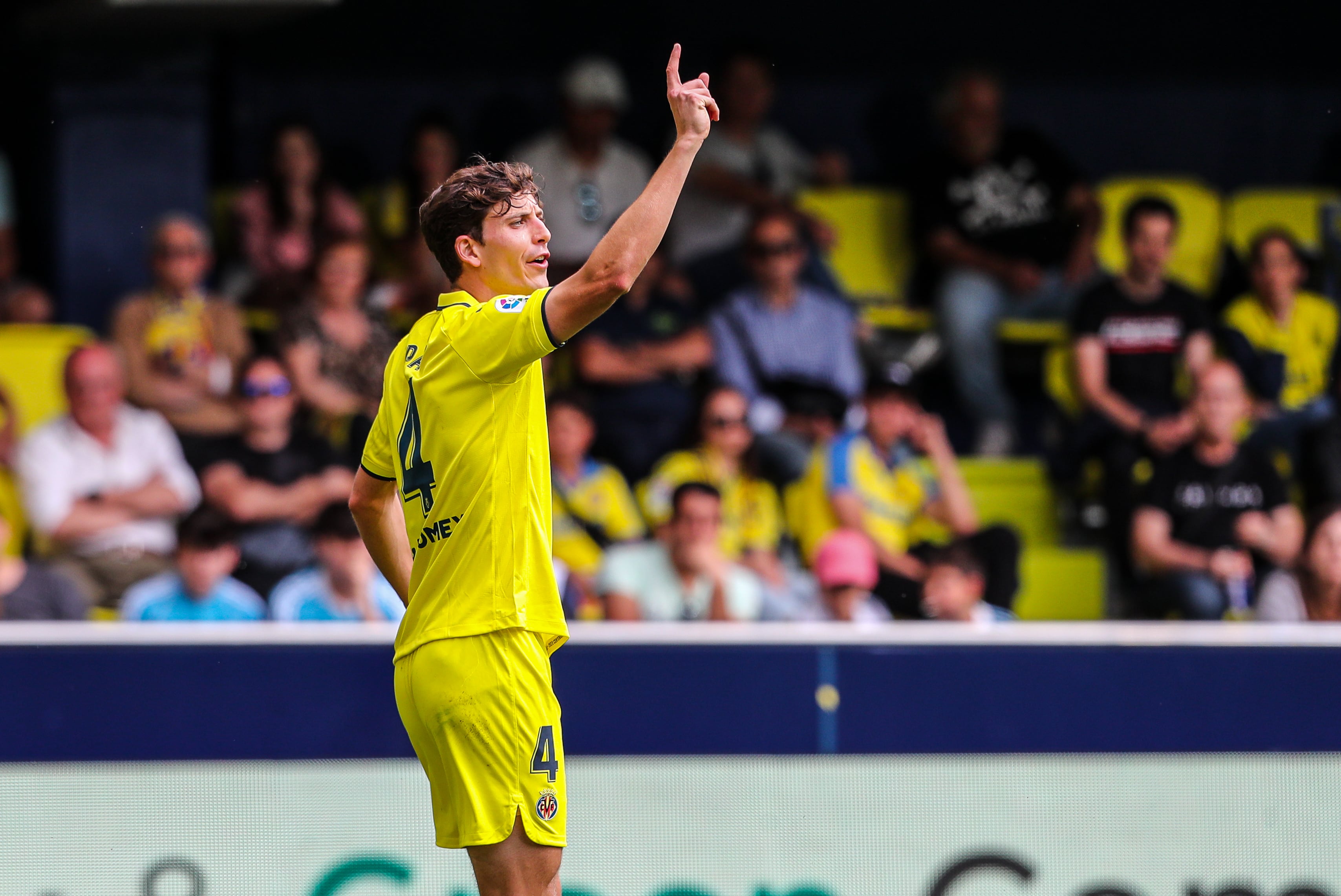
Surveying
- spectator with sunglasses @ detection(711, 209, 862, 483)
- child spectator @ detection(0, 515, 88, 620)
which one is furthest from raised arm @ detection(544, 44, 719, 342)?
spectator with sunglasses @ detection(711, 209, 862, 483)

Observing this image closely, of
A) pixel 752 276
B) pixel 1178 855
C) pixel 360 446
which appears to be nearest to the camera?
pixel 1178 855

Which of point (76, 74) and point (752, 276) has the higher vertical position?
point (76, 74)

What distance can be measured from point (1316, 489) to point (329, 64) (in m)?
5.45

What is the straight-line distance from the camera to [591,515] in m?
6.88

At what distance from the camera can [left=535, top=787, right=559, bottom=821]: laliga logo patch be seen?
3.30 m

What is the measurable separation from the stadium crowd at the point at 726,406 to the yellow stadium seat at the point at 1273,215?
42cm

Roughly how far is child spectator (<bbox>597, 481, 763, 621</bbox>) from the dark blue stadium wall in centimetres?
145

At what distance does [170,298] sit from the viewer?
7219 millimetres

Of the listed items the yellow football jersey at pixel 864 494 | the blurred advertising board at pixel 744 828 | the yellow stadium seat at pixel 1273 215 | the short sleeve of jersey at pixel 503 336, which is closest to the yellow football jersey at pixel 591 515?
the yellow football jersey at pixel 864 494

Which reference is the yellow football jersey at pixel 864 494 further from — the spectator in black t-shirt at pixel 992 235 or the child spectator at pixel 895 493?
the spectator in black t-shirt at pixel 992 235

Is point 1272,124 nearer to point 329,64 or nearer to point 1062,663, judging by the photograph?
point 329,64

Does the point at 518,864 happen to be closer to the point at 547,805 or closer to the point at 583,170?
the point at 547,805

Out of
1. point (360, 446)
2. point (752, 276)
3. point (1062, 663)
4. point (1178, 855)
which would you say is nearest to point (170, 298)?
point (360, 446)

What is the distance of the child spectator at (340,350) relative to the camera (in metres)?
7.02
